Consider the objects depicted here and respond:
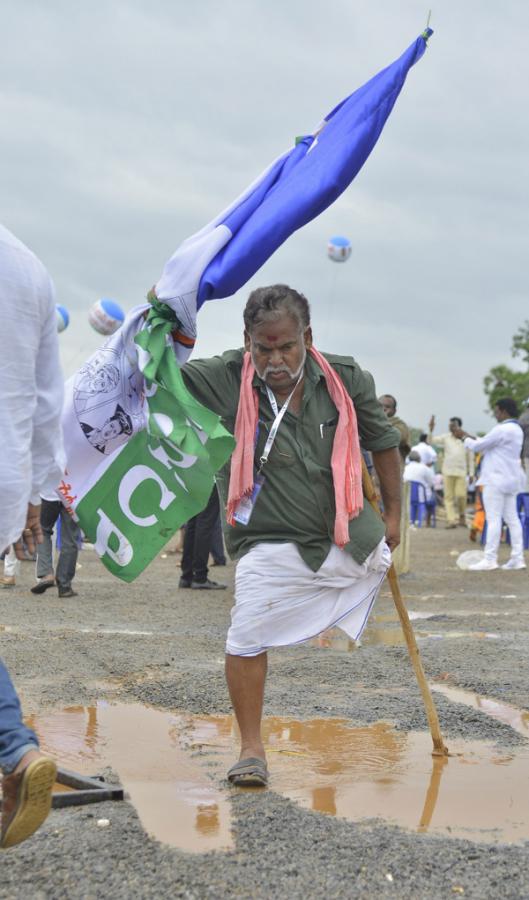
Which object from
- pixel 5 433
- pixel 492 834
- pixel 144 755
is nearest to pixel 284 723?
pixel 144 755

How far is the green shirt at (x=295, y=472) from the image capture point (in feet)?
15.4

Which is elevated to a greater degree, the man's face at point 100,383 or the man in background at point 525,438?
the man in background at point 525,438

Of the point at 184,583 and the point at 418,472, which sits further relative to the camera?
the point at 418,472

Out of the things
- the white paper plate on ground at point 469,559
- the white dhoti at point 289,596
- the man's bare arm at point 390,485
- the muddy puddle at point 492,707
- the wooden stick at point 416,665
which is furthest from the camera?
the white paper plate on ground at point 469,559

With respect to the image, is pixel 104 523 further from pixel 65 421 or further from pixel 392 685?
pixel 392 685

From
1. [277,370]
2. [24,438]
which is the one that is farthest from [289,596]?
[24,438]

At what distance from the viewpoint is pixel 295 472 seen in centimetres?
472

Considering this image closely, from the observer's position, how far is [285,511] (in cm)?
471

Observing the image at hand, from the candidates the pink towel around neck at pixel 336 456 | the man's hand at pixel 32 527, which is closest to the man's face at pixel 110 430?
the pink towel around neck at pixel 336 456

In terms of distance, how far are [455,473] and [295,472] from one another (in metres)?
19.3

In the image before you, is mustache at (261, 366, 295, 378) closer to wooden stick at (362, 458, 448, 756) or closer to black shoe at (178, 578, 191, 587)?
wooden stick at (362, 458, 448, 756)

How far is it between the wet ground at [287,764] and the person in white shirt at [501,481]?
5.73m

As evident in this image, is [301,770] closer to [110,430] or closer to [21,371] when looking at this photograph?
[110,430]

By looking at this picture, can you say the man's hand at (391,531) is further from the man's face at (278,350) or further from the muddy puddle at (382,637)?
the muddy puddle at (382,637)
